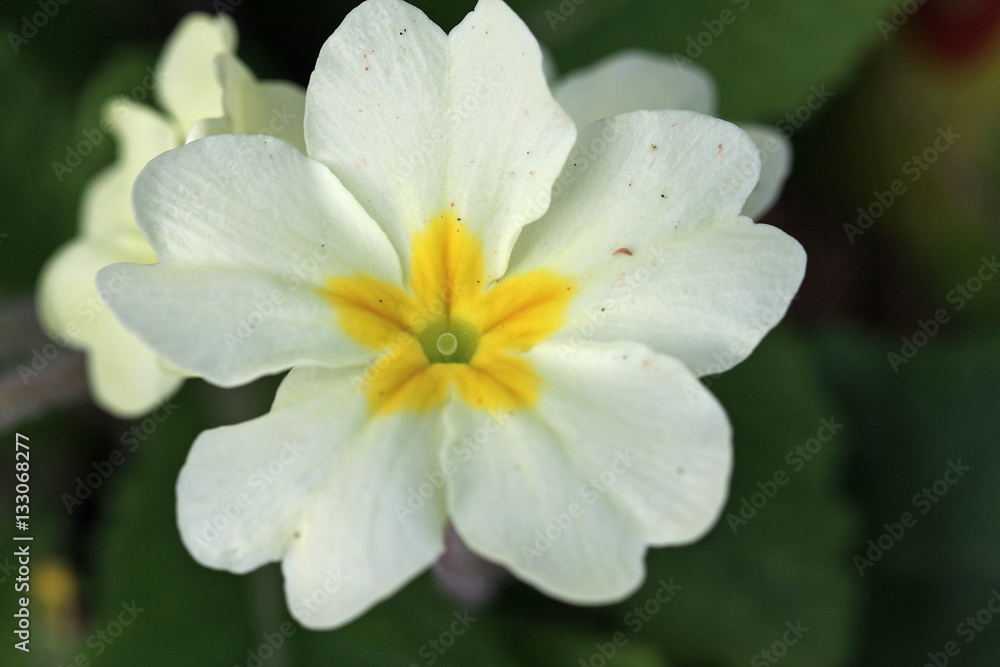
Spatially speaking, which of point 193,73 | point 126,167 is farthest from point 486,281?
point 126,167

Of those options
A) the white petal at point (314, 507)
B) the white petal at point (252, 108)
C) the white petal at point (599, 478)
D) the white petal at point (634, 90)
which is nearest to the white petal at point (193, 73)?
the white petal at point (252, 108)

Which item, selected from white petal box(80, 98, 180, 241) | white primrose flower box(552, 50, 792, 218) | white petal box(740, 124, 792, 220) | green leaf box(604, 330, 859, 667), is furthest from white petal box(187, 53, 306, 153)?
green leaf box(604, 330, 859, 667)

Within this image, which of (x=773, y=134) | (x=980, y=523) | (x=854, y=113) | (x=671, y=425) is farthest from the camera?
(x=854, y=113)

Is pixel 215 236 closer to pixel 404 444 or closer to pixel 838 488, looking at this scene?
pixel 404 444

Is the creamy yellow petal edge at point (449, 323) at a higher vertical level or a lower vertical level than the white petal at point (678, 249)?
lower

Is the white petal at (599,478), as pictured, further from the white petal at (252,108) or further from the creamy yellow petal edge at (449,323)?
the white petal at (252,108)

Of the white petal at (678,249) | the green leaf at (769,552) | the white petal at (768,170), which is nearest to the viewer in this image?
the white petal at (678,249)

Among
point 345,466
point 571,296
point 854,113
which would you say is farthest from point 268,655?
point 854,113
